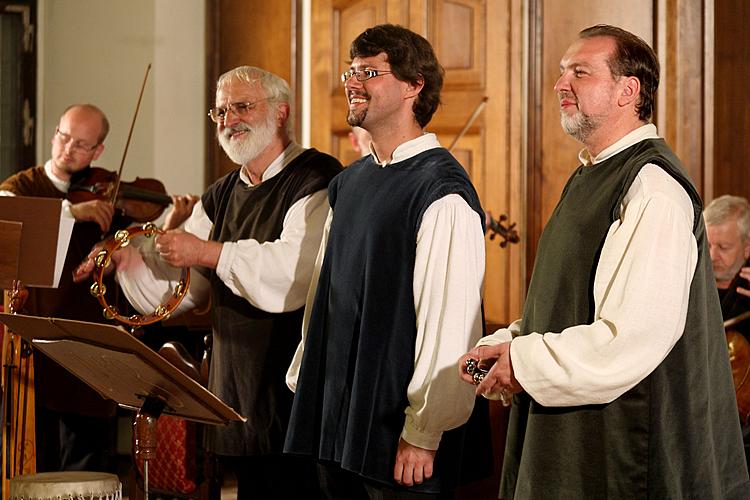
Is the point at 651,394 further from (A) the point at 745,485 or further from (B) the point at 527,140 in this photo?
(B) the point at 527,140

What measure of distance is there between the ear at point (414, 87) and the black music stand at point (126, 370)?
37.9 inches

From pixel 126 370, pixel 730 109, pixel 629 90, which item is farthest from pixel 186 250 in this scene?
pixel 730 109

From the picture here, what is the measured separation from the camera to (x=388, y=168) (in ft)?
9.98

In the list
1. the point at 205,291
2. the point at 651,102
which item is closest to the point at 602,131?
the point at 651,102

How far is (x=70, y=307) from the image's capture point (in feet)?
15.9

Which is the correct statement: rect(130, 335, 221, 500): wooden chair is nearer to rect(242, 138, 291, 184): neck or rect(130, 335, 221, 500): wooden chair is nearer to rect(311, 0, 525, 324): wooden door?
rect(242, 138, 291, 184): neck

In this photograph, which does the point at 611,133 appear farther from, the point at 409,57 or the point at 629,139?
the point at 409,57

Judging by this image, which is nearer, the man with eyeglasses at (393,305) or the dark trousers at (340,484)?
the man with eyeglasses at (393,305)

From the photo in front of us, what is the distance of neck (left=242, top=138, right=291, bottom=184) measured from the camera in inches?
144

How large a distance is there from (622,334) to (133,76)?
5044 millimetres

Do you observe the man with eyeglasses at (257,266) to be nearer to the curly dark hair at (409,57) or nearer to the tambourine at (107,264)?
the tambourine at (107,264)

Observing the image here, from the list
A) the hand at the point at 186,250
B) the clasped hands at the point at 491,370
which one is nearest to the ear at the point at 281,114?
the hand at the point at 186,250

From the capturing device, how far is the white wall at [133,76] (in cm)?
678

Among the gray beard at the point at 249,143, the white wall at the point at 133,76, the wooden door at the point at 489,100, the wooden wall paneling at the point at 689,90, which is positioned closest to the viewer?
the gray beard at the point at 249,143
